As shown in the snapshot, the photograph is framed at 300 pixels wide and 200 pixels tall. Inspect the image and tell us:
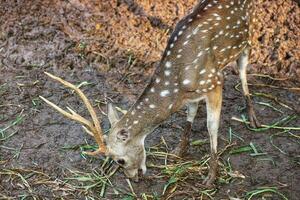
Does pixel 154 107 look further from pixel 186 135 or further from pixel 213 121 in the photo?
pixel 186 135

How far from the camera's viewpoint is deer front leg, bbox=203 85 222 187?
15.0ft

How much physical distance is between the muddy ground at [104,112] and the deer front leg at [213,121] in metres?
0.09

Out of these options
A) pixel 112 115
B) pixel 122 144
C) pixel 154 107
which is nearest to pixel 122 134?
pixel 122 144

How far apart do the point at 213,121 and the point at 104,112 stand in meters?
1.36

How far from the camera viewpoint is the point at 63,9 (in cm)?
657

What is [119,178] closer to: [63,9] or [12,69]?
[12,69]

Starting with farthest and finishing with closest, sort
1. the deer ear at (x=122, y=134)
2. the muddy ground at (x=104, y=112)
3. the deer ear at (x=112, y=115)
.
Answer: the muddy ground at (x=104, y=112) → the deer ear at (x=112, y=115) → the deer ear at (x=122, y=134)

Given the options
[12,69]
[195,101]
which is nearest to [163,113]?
[195,101]

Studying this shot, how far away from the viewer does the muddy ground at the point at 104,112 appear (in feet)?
15.6

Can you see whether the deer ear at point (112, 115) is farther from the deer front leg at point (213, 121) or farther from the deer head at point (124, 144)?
the deer front leg at point (213, 121)

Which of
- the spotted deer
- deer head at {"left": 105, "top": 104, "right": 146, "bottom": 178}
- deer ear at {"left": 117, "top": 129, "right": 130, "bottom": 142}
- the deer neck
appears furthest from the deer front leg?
deer ear at {"left": 117, "top": 129, "right": 130, "bottom": 142}

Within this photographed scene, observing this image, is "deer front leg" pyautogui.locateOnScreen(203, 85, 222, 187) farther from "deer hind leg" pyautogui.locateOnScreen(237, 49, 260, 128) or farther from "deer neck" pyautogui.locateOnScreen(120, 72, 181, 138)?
"deer hind leg" pyautogui.locateOnScreen(237, 49, 260, 128)

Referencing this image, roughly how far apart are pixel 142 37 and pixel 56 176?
81.1 inches

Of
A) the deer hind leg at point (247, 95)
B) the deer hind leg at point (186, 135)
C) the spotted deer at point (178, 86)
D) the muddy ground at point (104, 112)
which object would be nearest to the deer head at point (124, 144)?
the spotted deer at point (178, 86)
